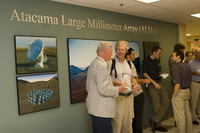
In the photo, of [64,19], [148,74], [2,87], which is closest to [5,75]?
[2,87]

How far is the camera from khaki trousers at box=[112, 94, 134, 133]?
128 inches

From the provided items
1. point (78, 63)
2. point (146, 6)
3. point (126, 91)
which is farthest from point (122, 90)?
point (146, 6)

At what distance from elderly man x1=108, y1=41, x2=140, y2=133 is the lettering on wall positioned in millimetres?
859

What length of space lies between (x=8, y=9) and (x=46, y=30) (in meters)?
0.61

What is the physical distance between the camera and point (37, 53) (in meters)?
3.16

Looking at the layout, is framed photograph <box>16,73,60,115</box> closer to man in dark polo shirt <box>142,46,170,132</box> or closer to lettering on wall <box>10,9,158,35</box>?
lettering on wall <box>10,9,158,35</box>

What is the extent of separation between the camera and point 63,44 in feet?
11.6

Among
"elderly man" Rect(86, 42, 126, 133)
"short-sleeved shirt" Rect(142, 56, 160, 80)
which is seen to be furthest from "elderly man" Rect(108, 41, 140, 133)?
"short-sleeved shirt" Rect(142, 56, 160, 80)

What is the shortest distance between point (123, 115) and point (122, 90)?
0.66 meters

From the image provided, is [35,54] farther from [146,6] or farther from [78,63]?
[146,6]

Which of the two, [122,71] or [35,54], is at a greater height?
[35,54]

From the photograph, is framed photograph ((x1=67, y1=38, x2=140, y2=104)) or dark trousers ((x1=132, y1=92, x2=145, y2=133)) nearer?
framed photograph ((x1=67, y1=38, x2=140, y2=104))

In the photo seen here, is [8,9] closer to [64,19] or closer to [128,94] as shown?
[64,19]

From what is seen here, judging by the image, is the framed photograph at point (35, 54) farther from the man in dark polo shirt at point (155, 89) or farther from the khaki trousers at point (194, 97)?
the khaki trousers at point (194, 97)
